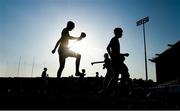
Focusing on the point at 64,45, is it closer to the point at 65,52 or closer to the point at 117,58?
the point at 65,52

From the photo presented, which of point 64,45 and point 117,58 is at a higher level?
point 64,45

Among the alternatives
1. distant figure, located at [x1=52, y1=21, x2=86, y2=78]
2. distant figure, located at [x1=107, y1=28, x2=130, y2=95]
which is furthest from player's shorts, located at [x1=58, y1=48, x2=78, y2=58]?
distant figure, located at [x1=107, y1=28, x2=130, y2=95]

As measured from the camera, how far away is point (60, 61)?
902 cm

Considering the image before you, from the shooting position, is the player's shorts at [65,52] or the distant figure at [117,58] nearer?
the distant figure at [117,58]

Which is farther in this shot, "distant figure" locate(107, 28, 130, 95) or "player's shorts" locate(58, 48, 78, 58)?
"player's shorts" locate(58, 48, 78, 58)

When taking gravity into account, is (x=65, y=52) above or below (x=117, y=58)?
above

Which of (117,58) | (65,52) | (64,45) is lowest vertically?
(117,58)

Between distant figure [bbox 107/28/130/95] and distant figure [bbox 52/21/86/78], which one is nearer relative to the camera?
distant figure [bbox 107/28/130/95]

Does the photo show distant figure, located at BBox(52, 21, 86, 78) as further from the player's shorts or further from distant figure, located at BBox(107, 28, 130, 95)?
distant figure, located at BBox(107, 28, 130, 95)

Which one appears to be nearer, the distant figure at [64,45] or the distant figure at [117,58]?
the distant figure at [117,58]

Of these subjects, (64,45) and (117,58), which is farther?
(64,45)

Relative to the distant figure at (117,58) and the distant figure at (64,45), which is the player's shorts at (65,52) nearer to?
the distant figure at (64,45)

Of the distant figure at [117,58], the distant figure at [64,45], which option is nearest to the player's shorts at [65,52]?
the distant figure at [64,45]

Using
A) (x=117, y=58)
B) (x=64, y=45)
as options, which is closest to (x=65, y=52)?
(x=64, y=45)
